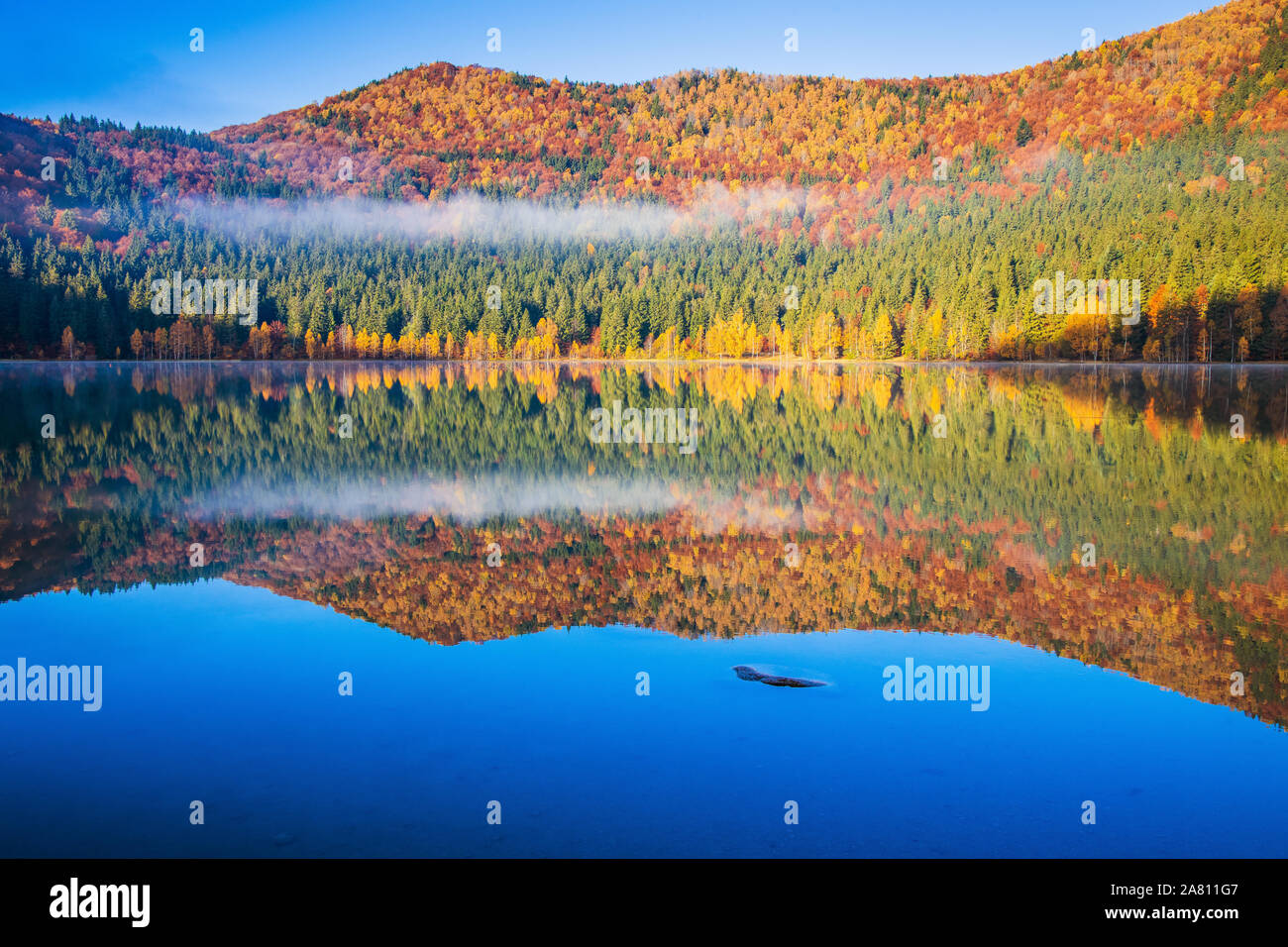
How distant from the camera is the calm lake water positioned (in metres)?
5.81

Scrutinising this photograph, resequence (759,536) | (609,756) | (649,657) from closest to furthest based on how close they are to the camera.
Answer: (609,756) < (649,657) < (759,536)

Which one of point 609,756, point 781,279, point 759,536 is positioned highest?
point 781,279

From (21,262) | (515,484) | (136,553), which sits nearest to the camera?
(136,553)

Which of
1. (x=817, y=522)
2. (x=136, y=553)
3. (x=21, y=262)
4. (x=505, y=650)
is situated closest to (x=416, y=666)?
(x=505, y=650)

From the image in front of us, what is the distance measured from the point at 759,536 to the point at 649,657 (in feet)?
16.9

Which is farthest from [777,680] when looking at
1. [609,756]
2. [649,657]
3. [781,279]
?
[781,279]

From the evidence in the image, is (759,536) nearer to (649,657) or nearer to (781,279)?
(649,657)

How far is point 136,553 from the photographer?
42.5 ft

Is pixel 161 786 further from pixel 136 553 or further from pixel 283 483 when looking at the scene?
pixel 283 483

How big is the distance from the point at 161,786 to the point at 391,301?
158533mm

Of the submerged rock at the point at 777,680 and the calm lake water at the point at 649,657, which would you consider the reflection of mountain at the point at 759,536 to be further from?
the submerged rock at the point at 777,680

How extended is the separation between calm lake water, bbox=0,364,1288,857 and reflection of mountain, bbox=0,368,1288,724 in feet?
0.26

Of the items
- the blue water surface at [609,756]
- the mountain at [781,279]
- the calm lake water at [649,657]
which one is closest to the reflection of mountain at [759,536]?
the calm lake water at [649,657]

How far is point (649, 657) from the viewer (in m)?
9.01
